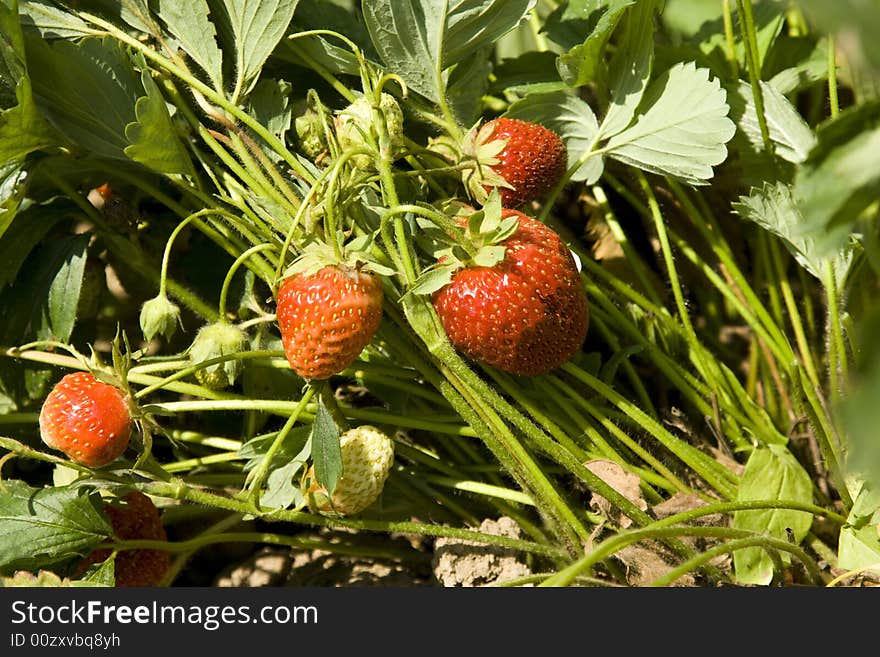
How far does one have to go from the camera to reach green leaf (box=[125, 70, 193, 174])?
2.58ft

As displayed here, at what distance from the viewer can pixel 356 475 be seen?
85 cm

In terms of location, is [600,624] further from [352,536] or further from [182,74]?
[182,74]

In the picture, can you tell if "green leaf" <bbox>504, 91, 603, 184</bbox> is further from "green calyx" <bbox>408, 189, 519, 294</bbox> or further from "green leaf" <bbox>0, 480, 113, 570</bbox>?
"green leaf" <bbox>0, 480, 113, 570</bbox>

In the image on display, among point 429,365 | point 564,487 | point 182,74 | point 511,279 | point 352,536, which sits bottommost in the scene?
point 352,536

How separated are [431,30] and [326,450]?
426 mm

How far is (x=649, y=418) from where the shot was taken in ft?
3.07

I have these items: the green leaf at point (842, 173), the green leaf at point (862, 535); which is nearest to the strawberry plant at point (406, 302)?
the green leaf at point (862, 535)

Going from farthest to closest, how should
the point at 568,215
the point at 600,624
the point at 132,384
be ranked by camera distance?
1. the point at 568,215
2. the point at 132,384
3. the point at 600,624

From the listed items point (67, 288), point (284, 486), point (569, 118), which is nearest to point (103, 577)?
point (284, 486)

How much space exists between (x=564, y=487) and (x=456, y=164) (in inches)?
14.0

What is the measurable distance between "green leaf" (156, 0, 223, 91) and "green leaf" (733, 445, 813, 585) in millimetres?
647

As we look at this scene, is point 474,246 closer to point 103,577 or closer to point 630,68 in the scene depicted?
point 630,68

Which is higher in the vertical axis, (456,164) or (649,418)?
(456,164)

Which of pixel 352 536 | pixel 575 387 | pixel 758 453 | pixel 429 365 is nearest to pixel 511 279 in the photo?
pixel 429 365
